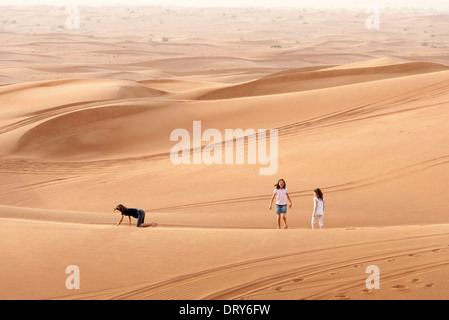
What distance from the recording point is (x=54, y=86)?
26.6m

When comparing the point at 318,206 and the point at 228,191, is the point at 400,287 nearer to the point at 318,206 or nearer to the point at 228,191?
the point at 318,206

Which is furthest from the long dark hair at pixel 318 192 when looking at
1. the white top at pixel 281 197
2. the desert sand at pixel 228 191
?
the desert sand at pixel 228 191

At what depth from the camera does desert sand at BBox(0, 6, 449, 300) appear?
21.0 ft

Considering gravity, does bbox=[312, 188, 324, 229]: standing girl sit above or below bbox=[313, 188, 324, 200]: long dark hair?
below

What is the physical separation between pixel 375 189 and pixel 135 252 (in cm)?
629

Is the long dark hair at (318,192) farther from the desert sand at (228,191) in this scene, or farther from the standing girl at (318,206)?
the desert sand at (228,191)

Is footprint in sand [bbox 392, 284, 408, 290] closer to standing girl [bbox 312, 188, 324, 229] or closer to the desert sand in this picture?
the desert sand

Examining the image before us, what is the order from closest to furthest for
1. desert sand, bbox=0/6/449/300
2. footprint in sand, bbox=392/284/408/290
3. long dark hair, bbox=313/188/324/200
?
1. footprint in sand, bbox=392/284/408/290
2. desert sand, bbox=0/6/449/300
3. long dark hair, bbox=313/188/324/200

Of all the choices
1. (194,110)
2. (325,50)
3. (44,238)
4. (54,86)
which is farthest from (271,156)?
(325,50)

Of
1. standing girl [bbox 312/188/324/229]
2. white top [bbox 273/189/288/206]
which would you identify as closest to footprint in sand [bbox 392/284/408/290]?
standing girl [bbox 312/188/324/229]

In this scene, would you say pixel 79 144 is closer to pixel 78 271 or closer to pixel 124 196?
pixel 124 196

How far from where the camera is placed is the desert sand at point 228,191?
641cm

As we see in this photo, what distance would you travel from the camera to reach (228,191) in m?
12.9

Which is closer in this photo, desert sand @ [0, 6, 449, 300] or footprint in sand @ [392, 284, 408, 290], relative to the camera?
footprint in sand @ [392, 284, 408, 290]
